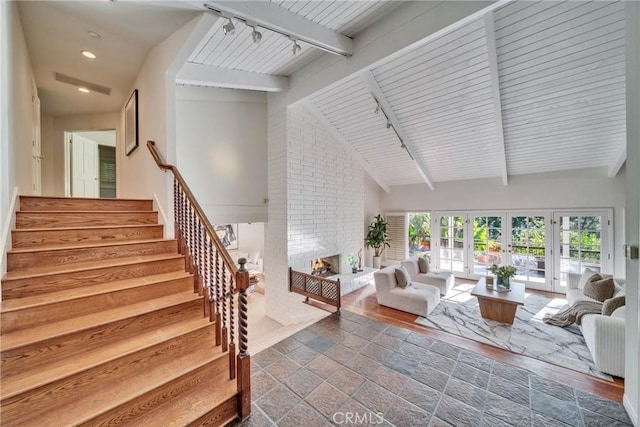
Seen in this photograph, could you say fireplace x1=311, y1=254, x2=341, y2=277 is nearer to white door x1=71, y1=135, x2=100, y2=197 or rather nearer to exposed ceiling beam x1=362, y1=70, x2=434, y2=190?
exposed ceiling beam x1=362, y1=70, x2=434, y2=190

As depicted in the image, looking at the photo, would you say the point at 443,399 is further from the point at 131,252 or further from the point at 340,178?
the point at 340,178

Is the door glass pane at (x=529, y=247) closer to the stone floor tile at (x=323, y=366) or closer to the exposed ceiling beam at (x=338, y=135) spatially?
the exposed ceiling beam at (x=338, y=135)

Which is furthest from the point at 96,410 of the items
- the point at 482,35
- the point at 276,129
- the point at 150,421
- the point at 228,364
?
the point at 482,35

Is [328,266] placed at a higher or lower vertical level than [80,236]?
lower

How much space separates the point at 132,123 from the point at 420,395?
4.98 m

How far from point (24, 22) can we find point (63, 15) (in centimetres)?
44

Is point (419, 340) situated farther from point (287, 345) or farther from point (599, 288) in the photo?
point (599, 288)

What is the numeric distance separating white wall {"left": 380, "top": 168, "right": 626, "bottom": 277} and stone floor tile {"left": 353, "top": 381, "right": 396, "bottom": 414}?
17.2 feet

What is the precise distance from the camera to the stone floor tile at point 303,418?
1.80 meters

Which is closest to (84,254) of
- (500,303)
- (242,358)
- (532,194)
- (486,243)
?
(242,358)

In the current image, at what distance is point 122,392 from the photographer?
1549mm

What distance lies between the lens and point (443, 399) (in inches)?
80.9

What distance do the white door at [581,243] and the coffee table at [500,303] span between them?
211 cm

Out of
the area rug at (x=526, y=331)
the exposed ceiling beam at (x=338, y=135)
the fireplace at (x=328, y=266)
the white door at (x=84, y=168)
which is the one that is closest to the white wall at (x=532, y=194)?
the exposed ceiling beam at (x=338, y=135)
